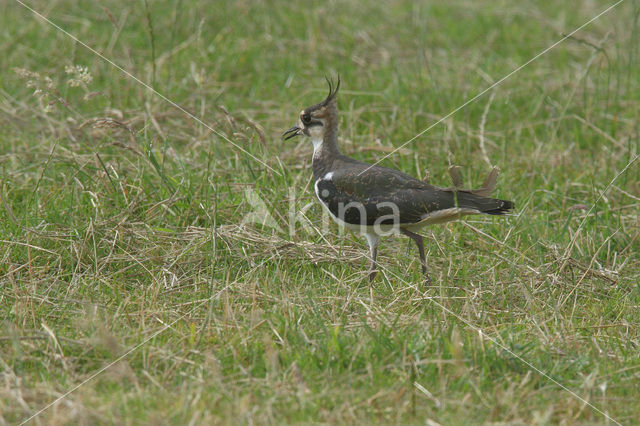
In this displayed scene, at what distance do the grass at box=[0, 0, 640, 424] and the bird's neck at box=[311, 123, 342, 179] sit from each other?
33 cm

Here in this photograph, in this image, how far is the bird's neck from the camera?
5059mm

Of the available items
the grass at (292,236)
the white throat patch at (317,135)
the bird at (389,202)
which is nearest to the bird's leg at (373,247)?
the bird at (389,202)

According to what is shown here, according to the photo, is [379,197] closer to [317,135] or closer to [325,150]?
[325,150]

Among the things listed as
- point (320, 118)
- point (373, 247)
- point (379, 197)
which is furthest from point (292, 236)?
point (320, 118)

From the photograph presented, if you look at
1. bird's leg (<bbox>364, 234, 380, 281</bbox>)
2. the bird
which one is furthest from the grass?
the bird

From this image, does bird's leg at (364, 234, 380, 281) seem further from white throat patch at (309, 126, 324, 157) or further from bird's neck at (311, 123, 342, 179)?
white throat patch at (309, 126, 324, 157)

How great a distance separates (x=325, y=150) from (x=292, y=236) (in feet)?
2.02

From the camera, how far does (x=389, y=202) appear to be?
15.0 ft

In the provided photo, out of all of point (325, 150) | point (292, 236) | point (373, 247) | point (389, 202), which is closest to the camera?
point (389, 202)

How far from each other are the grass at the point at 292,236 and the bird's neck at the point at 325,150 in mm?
325

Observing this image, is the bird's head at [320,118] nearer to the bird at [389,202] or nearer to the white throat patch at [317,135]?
the white throat patch at [317,135]

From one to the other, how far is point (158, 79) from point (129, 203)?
2.24 m

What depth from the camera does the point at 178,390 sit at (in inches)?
133

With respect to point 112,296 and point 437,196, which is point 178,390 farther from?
point 437,196
